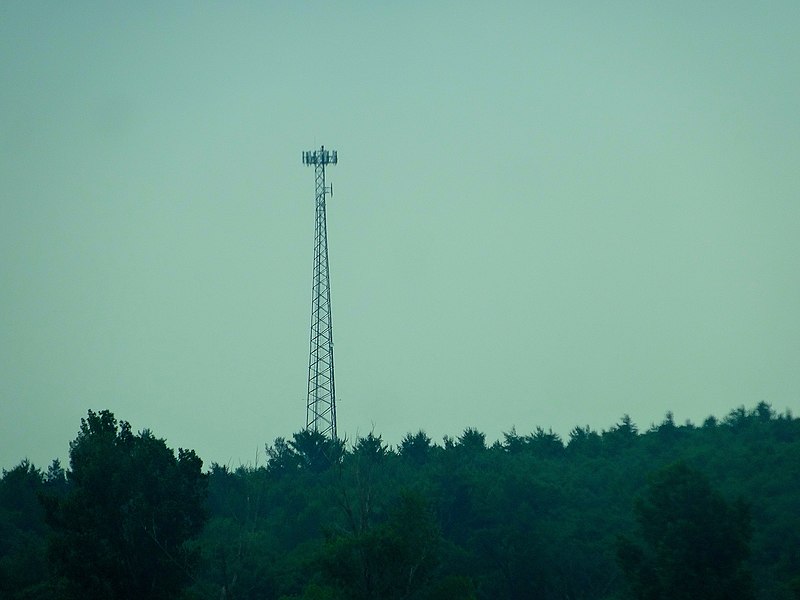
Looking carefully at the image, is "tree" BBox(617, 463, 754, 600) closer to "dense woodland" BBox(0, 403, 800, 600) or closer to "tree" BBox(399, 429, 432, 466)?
"dense woodland" BBox(0, 403, 800, 600)

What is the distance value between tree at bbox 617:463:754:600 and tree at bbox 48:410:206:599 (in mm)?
18315

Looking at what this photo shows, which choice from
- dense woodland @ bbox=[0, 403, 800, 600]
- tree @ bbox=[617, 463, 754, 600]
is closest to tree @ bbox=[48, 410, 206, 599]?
dense woodland @ bbox=[0, 403, 800, 600]

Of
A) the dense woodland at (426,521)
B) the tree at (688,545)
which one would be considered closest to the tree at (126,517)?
the dense woodland at (426,521)

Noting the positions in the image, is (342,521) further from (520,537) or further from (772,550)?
(772,550)

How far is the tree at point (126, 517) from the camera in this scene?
133 feet

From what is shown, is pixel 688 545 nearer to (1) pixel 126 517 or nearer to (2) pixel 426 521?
(2) pixel 426 521

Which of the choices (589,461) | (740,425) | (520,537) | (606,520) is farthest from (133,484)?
(740,425)

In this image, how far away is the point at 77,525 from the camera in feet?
138

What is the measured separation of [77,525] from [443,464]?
26319 millimetres

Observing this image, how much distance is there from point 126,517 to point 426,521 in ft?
41.9

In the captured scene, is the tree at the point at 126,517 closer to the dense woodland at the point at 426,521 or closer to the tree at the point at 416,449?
the dense woodland at the point at 426,521

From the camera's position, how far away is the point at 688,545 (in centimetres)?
3816

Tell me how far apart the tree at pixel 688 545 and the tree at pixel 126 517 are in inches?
721

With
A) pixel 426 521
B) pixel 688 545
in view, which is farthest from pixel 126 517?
pixel 688 545
